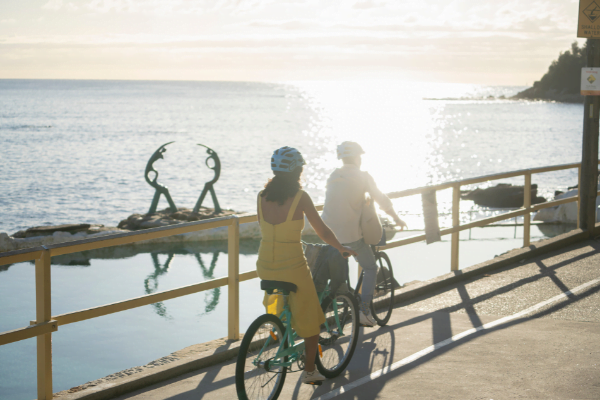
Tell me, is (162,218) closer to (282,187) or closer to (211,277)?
(211,277)

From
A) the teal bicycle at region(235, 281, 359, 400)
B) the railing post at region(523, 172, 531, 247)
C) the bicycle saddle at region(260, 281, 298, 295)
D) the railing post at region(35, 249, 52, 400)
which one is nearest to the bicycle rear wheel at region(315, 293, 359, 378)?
the teal bicycle at region(235, 281, 359, 400)

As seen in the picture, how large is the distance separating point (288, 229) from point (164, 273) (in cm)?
1196

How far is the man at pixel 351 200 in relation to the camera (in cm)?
574

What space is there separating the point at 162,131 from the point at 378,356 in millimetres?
95756

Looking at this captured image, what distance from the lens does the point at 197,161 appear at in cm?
6088

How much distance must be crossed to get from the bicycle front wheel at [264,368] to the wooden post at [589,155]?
7.75 metres

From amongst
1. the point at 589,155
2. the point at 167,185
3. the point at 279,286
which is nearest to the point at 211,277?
the point at 589,155

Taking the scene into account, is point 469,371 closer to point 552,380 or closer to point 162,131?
point 552,380

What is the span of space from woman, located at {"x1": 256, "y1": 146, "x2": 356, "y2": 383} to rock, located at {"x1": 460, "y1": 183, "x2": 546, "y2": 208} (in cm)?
3018

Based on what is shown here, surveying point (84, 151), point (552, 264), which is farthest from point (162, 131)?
point (552, 264)

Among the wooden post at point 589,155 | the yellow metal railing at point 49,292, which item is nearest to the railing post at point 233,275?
the yellow metal railing at point 49,292

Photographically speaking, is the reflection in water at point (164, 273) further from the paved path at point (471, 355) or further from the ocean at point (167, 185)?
the paved path at point (471, 355)

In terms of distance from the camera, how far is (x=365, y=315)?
6.04 meters

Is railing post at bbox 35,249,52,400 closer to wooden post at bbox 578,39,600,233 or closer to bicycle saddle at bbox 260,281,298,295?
bicycle saddle at bbox 260,281,298,295
